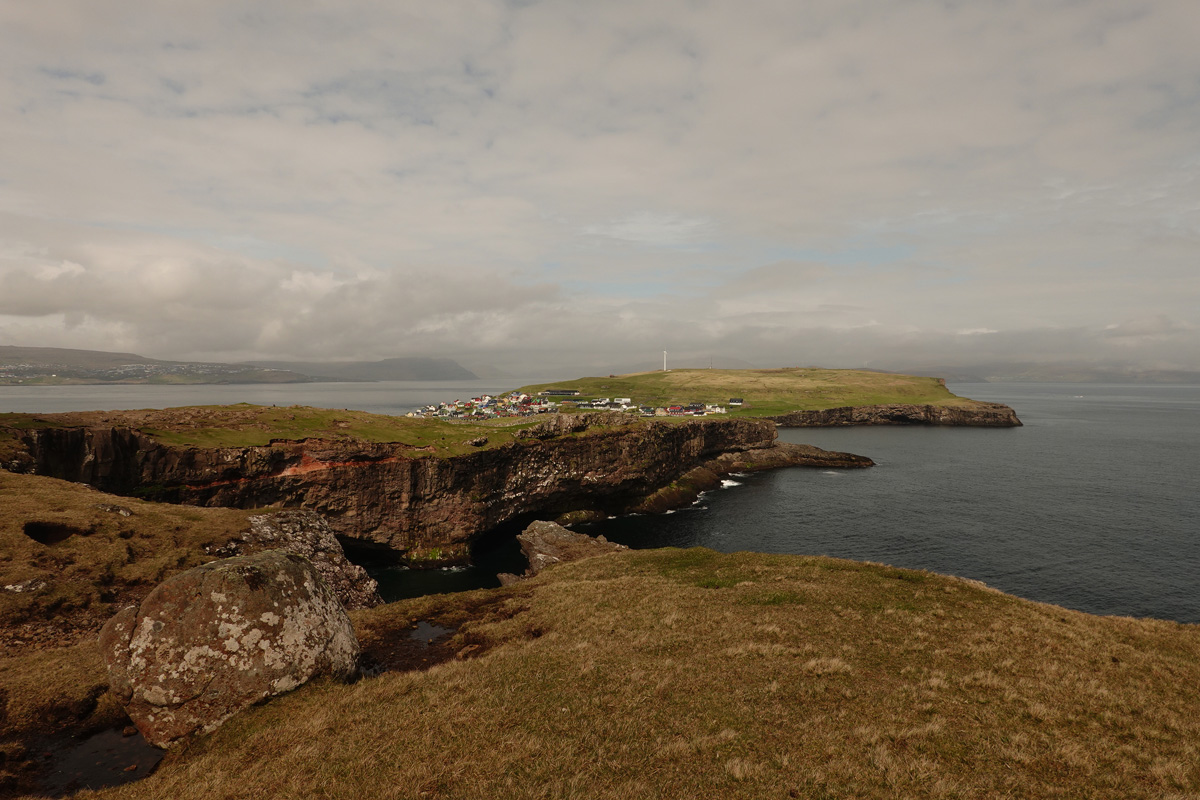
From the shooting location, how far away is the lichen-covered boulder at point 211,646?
498 inches

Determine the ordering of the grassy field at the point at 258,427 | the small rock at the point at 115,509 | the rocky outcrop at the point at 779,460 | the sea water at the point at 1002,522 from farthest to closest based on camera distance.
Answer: the rocky outcrop at the point at 779,460, the sea water at the point at 1002,522, the grassy field at the point at 258,427, the small rock at the point at 115,509

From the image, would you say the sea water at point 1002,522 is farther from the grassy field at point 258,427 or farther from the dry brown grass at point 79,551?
the dry brown grass at point 79,551

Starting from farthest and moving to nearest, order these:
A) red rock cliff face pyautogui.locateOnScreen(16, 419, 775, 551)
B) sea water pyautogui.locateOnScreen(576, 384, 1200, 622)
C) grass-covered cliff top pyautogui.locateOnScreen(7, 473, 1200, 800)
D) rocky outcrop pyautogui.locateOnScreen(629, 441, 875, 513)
Answer: rocky outcrop pyautogui.locateOnScreen(629, 441, 875, 513) < sea water pyautogui.locateOnScreen(576, 384, 1200, 622) < red rock cliff face pyautogui.locateOnScreen(16, 419, 775, 551) < grass-covered cliff top pyautogui.locateOnScreen(7, 473, 1200, 800)

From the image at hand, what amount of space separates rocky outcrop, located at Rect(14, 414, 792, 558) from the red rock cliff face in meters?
0.10

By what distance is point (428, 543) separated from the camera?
188 ft

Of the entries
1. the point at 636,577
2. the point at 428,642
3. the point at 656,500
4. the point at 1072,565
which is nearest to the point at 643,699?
the point at 428,642

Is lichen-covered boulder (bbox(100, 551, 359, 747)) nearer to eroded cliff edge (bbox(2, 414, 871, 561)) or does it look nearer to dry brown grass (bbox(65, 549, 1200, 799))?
dry brown grass (bbox(65, 549, 1200, 799))

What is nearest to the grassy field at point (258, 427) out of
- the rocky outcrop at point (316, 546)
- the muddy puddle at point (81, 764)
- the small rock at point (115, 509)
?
the small rock at point (115, 509)

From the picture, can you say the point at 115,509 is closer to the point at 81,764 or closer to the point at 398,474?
the point at 81,764

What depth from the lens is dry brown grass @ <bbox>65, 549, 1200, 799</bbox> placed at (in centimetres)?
1111

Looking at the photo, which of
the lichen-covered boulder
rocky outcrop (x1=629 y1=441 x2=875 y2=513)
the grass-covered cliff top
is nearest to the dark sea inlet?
rocky outcrop (x1=629 y1=441 x2=875 y2=513)

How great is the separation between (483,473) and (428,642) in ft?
136

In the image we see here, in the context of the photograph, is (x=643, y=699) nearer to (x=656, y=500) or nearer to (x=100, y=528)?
(x=100, y=528)

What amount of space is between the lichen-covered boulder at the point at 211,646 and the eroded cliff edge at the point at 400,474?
31803mm
